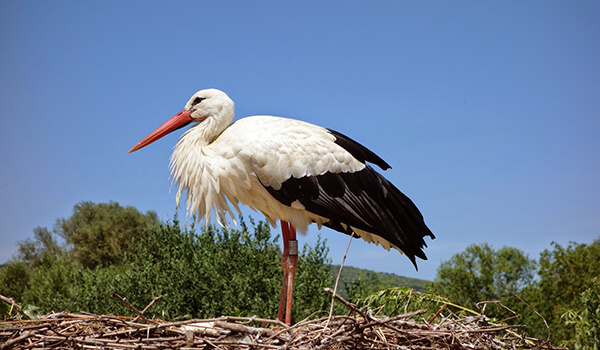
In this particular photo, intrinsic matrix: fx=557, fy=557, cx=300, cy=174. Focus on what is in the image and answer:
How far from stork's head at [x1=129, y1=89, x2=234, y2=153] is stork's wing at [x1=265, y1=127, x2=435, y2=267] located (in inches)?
25.3

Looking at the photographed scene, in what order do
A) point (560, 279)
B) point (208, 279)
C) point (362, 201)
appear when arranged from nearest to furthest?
1. point (362, 201)
2. point (208, 279)
3. point (560, 279)

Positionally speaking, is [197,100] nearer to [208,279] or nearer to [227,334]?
[227,334]

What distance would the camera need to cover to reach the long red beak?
Result: 13.1ft

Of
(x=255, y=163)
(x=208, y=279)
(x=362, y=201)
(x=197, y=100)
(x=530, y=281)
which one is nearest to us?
(x=255, y=163)

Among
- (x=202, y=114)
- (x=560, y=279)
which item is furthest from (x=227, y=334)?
Answer: (x=560, y=279)

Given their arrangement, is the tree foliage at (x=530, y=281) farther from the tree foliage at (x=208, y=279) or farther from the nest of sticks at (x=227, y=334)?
the nest of sticks at (x=227, y=334)

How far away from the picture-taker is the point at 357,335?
7.28ft

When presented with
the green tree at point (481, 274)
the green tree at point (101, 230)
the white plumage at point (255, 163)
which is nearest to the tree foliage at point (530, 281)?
the green tree at point (481, 274)

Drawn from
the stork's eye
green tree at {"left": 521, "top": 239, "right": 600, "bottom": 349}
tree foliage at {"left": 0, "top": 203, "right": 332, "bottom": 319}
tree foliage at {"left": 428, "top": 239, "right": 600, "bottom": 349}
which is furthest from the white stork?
green tree at {"left": 521, "top": 239, "right": 600, "bottom": 349}

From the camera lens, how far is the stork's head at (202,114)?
3825mm

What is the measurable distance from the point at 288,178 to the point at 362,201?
53 centimetres

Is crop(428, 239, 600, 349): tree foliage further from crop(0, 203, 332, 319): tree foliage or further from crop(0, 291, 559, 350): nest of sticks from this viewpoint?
crop(0, 291, 559, 350): nest of sticks

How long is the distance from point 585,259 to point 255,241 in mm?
11432

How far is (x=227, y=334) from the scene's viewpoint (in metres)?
2.23
